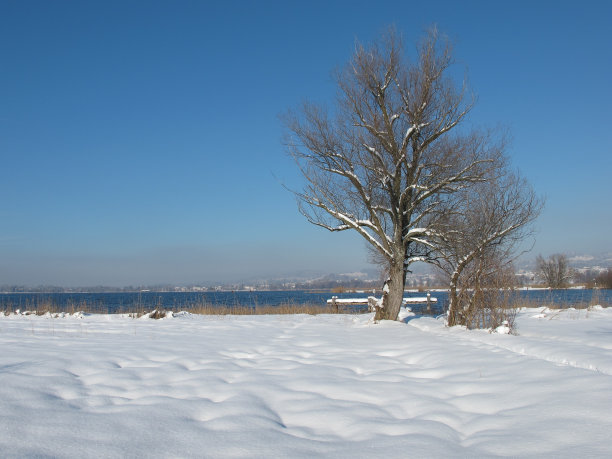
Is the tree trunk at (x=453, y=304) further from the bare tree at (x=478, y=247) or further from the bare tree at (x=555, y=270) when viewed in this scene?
the bare tree at (x=555, y=270)

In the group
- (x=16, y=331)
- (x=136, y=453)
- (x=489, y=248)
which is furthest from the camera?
(x=489, y=248)

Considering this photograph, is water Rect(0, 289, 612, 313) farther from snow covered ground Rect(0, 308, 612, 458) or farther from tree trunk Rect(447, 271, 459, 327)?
snow covered ground Rect(0, 308, 612, 458)

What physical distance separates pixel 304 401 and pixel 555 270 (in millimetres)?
61620

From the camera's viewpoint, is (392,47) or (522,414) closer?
(522,414)

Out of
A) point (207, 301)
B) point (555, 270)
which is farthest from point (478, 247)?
point (555, 270)

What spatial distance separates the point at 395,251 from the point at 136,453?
26.9 ft

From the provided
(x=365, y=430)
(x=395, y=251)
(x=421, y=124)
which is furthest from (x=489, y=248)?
(x=365, y=430)

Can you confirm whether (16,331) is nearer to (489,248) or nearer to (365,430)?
(365,430)

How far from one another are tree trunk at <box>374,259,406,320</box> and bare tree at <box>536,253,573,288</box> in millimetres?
50454

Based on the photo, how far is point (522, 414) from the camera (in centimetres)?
306

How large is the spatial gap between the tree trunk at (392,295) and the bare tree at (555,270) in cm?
5045

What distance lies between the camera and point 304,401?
3547 millimetres

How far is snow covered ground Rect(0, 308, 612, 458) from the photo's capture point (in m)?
2.54

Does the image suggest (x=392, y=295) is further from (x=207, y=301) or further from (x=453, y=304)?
(x=207, y=301)
